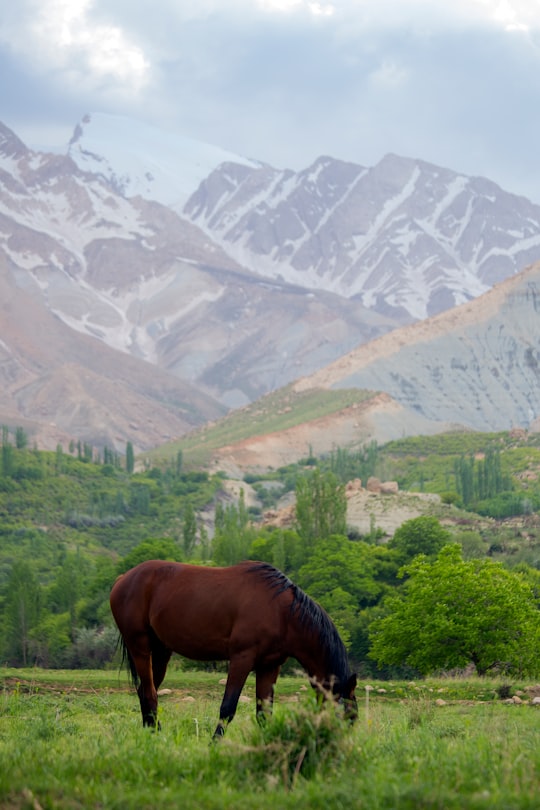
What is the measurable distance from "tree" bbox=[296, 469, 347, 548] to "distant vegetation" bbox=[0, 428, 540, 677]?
0.10 m

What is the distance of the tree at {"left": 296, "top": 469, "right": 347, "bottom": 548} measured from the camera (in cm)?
6531

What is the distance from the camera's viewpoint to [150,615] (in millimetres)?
13320

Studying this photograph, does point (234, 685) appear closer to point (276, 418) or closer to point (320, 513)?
point (320, 513)

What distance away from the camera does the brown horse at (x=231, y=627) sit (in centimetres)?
1230

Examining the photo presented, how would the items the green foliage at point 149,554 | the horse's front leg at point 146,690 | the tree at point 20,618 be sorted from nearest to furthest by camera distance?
the horse's front leg at point 146,690, the tree at point 20,618, the green foliage at point 149,554

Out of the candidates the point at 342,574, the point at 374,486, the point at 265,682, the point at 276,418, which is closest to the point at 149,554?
the point at 342,574

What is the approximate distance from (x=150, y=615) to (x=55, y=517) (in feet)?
330

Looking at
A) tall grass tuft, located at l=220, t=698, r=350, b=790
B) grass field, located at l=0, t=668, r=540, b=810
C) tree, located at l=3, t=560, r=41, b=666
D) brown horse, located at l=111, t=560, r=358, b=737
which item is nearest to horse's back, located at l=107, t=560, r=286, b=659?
brown horse, located at l=111, t=560, r=358, b=737

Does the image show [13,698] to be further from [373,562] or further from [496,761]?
[373,562]

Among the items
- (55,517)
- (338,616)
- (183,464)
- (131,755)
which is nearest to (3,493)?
(55,517)

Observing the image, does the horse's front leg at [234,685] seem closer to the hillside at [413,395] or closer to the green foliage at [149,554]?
the green foliage at [149,554]

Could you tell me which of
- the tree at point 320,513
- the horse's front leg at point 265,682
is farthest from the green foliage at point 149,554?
the horse's front leg at point 265,682

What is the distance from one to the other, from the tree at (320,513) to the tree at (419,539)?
203 inches

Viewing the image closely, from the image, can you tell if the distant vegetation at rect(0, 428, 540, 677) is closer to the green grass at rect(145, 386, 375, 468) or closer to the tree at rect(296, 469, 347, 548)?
the tree at rect(296, 469, 347, 548)
